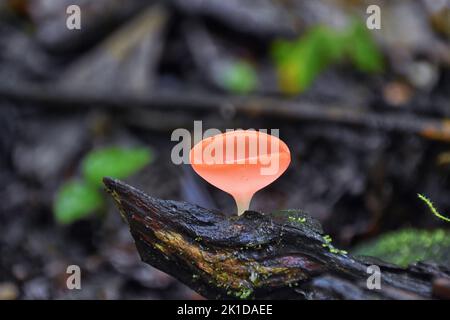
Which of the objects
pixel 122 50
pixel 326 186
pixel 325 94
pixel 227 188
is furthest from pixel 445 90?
pixel 227 188

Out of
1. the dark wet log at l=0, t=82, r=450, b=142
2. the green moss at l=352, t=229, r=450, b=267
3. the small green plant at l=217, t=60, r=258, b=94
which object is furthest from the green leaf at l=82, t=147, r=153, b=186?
the green moss at l=352, t=229, r=450, b=267

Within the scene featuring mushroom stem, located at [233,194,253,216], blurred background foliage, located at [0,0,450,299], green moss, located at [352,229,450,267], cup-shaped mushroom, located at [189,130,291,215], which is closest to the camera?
cup-shaped mushroom, located at [189,130,291,215]

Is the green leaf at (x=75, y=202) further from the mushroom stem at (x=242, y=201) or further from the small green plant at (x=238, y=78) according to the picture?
the mushroom stem at (x=242, y=201)

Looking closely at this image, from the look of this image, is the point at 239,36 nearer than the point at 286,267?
No

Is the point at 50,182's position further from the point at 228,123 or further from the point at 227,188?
the point at 227,188

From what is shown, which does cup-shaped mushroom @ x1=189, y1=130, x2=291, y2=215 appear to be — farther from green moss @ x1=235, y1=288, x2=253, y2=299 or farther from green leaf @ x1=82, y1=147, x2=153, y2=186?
green leaf @ x1=82, y1=147, x2=153, y2=186

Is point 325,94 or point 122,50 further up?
point 122,50

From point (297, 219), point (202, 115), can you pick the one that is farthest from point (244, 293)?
point (202, 115)
